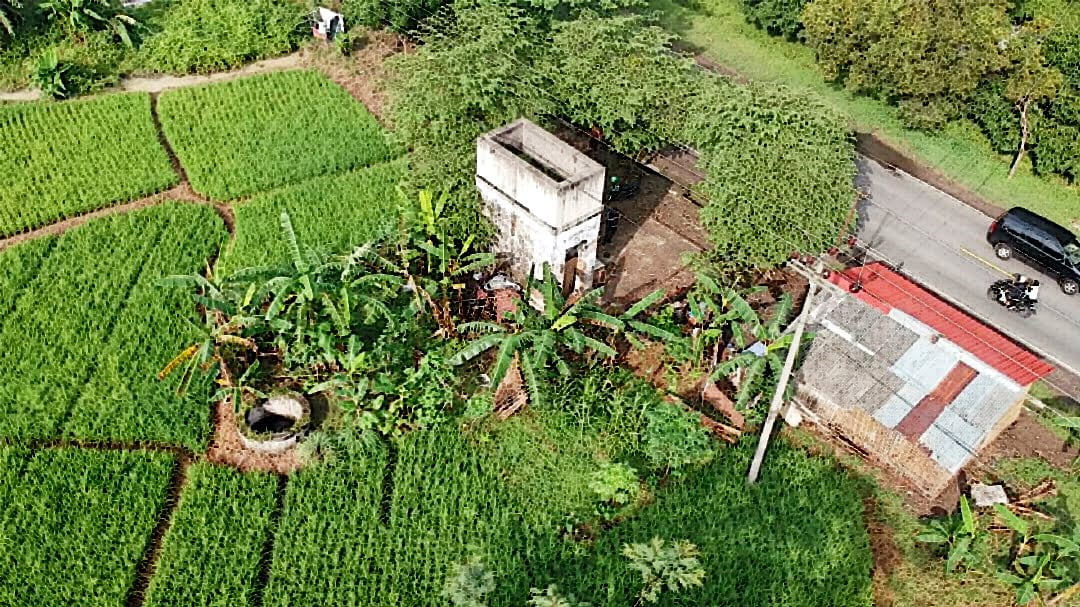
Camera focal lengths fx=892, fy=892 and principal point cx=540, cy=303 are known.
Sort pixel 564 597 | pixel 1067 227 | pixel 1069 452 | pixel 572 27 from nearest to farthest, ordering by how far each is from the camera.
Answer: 1. pixel 564 597
2. pixel 1069 452
3. pixel 572 27
4. pixel 1067 227

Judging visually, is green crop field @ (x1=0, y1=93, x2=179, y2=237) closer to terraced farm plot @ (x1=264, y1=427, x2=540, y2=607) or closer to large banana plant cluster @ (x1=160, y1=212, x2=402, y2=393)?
large banana plant cluster @ (x1=160, y1=212, x2=402, y2=393)

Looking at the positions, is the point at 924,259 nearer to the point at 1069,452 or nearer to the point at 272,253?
the point at 1069,452

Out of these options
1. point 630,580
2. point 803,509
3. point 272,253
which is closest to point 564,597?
point 630,580

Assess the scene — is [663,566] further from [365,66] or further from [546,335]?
[365,66]

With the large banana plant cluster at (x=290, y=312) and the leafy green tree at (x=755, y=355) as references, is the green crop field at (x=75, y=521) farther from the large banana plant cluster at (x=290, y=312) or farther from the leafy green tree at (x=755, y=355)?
the leafy green tree at (x=755, y=355)

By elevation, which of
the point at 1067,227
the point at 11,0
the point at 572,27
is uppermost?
the point at 572,27

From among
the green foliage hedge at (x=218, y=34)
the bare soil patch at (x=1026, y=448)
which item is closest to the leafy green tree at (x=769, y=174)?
the bare soil patch at (x=1026, y=448)
